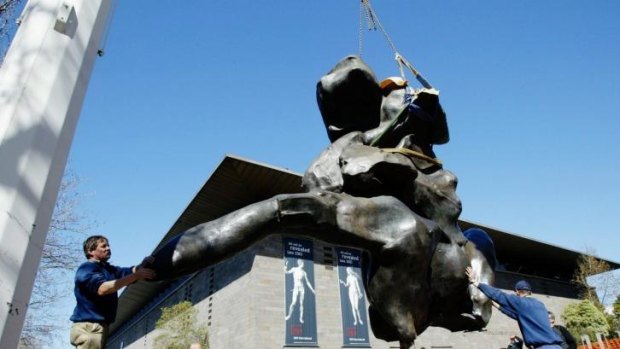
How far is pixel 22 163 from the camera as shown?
1.61m

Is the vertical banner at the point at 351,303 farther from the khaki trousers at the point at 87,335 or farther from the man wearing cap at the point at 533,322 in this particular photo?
the khaki trousers at the point at 87,335

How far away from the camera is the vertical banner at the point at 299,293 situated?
16.5 m

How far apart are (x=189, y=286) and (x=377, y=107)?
21640 mm

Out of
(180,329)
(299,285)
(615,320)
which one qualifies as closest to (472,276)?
(299,285)

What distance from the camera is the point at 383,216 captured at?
255 cm

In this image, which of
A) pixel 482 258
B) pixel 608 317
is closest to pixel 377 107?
pixel 482 258

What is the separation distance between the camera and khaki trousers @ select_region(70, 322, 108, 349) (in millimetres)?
2395

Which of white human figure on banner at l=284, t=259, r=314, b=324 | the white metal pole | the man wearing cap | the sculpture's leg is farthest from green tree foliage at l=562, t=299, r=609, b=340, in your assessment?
the white metal pole

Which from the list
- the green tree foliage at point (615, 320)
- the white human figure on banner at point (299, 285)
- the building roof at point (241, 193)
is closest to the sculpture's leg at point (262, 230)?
the building roof at point (241, 193)

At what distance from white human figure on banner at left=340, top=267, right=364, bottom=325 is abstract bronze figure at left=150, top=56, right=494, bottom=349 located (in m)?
15.8

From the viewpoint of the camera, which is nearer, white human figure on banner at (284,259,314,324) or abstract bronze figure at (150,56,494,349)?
abstract bronze figure at (150,56,494,349)

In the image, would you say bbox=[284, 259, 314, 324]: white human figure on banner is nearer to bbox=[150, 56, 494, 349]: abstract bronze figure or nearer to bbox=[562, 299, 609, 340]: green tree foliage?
bbox=[150, 56, 494, 349]: abstract bronze figure

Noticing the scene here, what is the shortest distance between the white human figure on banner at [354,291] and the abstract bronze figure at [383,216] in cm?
1575

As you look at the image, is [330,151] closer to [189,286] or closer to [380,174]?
[380,174]
